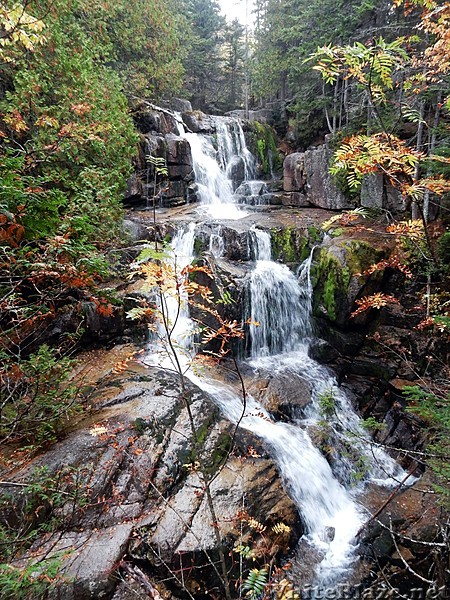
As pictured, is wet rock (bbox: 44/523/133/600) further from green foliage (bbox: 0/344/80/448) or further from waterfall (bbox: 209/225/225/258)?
waterfall (bbox: 209/225/225/258)

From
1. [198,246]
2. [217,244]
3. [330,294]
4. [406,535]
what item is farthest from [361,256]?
[406,535]

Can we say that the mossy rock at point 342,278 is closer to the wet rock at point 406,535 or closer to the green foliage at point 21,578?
the wet rock at point 406,535

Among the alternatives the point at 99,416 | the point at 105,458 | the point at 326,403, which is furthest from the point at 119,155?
the point at 326,403

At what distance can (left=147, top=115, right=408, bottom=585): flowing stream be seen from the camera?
5113 mm

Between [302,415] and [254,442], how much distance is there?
2078 millimetres

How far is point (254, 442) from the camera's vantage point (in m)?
5.56

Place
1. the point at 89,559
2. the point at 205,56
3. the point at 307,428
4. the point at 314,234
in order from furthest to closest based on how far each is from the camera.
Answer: the point at 205,56
the point at 314,234
the point at 307,428
the point at 89,559

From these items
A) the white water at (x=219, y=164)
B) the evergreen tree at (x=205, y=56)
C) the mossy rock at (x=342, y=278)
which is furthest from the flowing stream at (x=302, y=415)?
the evergreen tree at (x=205, y=56)

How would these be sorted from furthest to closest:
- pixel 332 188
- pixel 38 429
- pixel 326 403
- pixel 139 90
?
1. pixel 139 90
2. pixel 332 188
3. pixel 326 403
4. pixel 38 429

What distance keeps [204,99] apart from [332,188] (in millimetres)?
18756

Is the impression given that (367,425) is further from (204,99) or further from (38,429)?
(204,99)

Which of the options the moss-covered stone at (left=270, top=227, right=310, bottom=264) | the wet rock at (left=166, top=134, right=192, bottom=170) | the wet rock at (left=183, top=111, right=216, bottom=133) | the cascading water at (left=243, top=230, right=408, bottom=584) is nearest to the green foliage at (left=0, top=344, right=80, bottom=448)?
the cascading water at (left=243, top=230, right=408, bottom=584)

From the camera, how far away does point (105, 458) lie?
4.45 metres

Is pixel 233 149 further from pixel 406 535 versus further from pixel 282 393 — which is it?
pixel 406 535
